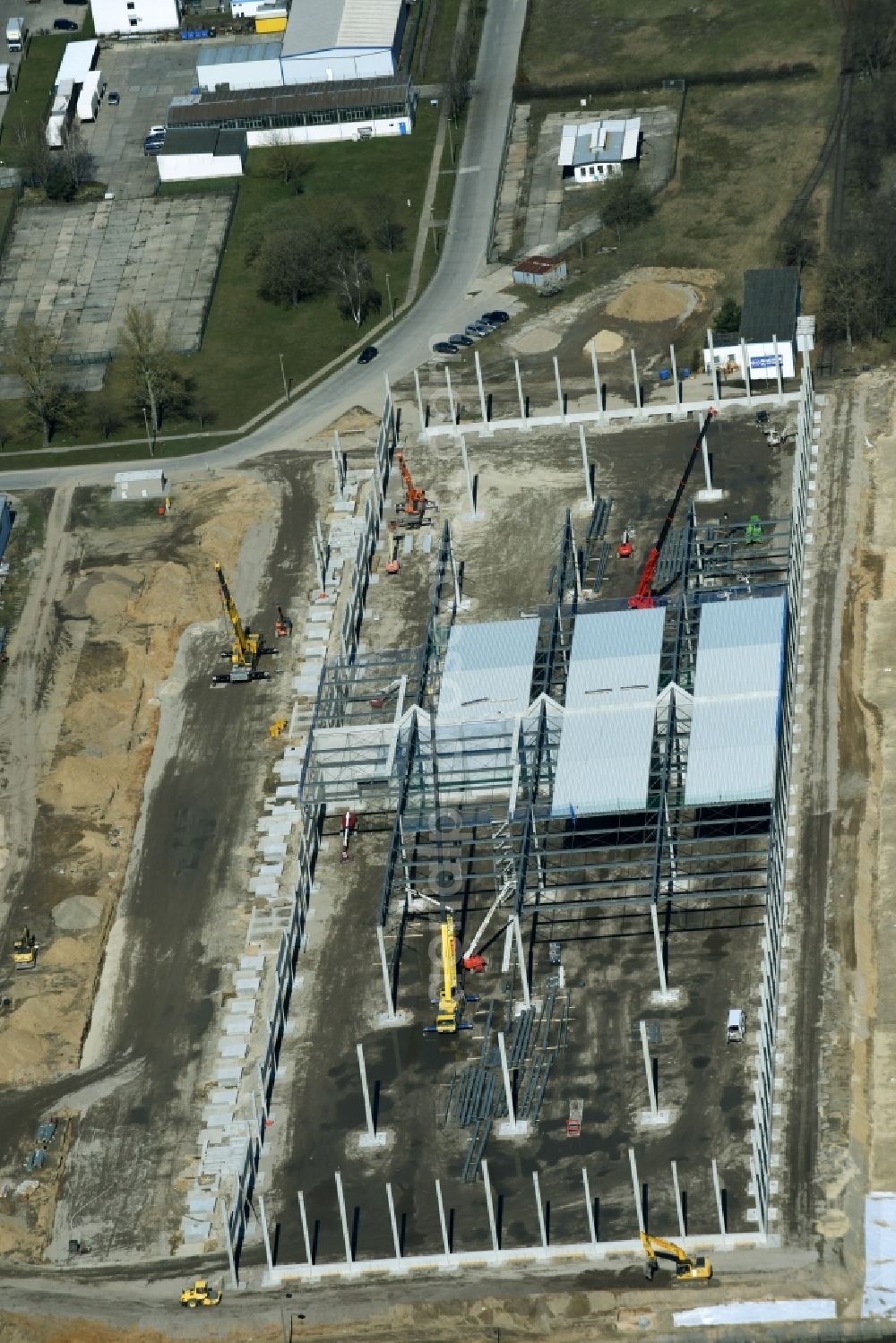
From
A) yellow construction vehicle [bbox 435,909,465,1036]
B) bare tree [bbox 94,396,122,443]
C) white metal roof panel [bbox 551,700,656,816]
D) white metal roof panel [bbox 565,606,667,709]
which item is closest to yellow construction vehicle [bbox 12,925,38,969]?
yellow construction vehicle [bbox 435,909,465,1036]

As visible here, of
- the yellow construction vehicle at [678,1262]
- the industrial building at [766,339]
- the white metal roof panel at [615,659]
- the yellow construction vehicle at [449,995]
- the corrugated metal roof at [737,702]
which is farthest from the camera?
the industrial building at [766,339]

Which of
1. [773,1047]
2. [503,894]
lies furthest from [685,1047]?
[503,894]

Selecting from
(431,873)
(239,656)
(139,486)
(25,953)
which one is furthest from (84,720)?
(431,873)

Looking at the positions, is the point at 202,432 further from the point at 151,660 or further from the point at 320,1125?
the point at 320,1125

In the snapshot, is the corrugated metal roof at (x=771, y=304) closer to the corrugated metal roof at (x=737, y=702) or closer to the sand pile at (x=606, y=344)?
the sand pile at (x=606, y=344)

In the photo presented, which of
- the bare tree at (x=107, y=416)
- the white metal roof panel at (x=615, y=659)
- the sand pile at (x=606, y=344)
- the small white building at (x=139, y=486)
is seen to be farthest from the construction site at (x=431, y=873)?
the bare tree at (x=107, y=416)

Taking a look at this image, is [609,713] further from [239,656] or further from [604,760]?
[239,656]

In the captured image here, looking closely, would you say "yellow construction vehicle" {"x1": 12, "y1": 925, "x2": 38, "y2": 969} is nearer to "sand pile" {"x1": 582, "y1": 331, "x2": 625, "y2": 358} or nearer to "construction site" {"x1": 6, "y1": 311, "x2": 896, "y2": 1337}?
"construction site" {"x1": 6, "y1": 311, "x2": 896, "y2": 1337}
